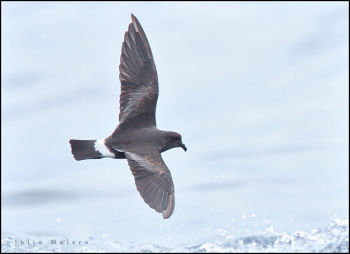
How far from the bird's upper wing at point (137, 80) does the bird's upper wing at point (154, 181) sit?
23.0 inches

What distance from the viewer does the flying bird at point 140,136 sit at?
9773mm

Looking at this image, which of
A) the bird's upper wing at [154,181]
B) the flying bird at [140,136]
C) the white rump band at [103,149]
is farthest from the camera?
the white rump band at [103,149]

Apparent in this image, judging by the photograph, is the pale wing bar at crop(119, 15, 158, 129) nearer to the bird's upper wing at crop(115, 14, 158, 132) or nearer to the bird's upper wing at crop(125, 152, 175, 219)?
the bird's upper wing at crop(115, 14, 158, 132)

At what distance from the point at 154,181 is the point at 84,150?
0.85 meters

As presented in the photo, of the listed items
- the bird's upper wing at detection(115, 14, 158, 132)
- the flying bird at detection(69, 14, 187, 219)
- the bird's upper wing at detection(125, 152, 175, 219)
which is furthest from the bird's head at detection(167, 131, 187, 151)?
the bird's upper wing at detection(125, 152, 175, 219)

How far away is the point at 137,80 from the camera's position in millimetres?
10688

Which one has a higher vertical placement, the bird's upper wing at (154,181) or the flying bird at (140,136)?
the flying bird at (140,136)

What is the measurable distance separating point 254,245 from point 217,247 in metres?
0.69

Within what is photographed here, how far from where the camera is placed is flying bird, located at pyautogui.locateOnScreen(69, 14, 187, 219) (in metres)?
9.77

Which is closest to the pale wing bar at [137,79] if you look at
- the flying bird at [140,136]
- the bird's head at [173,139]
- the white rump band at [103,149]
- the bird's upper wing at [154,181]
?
the flying bird at [140,136]

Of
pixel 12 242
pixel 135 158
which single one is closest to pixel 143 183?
pixel 135 158

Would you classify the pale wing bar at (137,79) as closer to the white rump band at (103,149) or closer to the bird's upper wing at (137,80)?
the bird's upper wing at (137,80)

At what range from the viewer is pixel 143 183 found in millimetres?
9781

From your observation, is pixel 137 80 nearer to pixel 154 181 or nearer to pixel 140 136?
pixel 140 136
